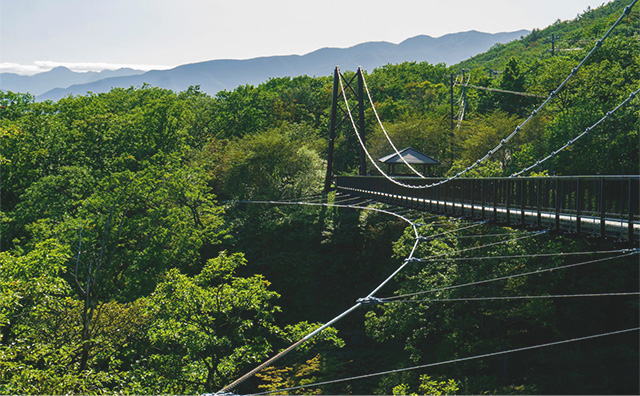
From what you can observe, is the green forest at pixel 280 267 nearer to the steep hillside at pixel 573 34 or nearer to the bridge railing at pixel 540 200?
the bridge railing at pixel 540 200

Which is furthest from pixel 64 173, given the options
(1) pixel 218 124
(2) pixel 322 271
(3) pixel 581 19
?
(3) pixel 581 19

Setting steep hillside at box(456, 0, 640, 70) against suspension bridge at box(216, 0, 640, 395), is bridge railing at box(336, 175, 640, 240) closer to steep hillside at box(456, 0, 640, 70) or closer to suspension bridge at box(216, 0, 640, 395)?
suspension bridge at box(216, 0, 640, 395)

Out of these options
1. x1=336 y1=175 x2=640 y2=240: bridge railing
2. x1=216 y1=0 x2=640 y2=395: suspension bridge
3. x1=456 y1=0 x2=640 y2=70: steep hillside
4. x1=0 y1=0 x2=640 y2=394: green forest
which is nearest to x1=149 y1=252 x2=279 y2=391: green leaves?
x1=0 y1=0 x2=640 y2=394: green forest

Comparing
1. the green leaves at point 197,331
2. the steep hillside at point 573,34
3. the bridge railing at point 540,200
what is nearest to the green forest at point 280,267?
the green leaves at point 197,331

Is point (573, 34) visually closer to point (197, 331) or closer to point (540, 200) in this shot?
point (540, 200)

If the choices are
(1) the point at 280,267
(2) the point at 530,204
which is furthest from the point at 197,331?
(1) the point at 280,267

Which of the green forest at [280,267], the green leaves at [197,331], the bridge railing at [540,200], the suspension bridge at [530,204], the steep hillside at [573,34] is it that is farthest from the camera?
the steep hillside at [573,34]

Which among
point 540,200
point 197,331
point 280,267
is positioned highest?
point 540,200
